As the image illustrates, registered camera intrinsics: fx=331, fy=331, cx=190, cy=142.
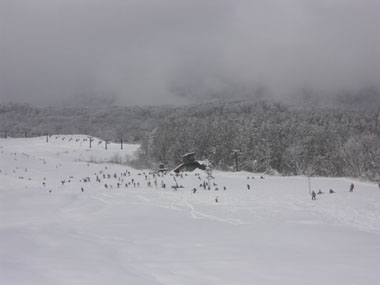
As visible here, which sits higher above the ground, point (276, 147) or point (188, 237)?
point (276, 147)

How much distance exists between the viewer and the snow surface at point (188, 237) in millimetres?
9000

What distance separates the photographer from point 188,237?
55.5 ft

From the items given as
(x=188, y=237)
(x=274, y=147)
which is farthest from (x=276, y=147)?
(x=188, y=237)

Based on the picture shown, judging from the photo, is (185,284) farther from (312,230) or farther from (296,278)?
(312,230)

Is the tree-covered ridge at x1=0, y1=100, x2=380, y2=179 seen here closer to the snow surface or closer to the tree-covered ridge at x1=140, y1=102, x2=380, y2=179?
the tree-covered ridge at x1=140, y1=102, x2=380, y2=179

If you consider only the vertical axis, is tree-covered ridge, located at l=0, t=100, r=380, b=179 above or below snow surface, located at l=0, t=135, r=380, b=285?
above

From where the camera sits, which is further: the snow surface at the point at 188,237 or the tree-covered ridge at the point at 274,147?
the tree-covered ridge at the point at 274,147

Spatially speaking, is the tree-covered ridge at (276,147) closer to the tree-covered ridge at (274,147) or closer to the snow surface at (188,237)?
the tree-covered ridge at (274,147)

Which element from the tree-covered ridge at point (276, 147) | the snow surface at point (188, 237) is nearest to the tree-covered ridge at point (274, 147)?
the tree-covered ridge at point (276, 147)

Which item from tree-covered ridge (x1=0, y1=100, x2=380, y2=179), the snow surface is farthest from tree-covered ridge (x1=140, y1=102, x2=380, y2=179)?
the snow surface

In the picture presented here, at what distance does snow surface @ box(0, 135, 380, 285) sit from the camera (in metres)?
9.00

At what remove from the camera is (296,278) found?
362 inches

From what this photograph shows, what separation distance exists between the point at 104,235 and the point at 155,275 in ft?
29.7

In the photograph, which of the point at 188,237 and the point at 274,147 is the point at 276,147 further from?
the point at 188,237
